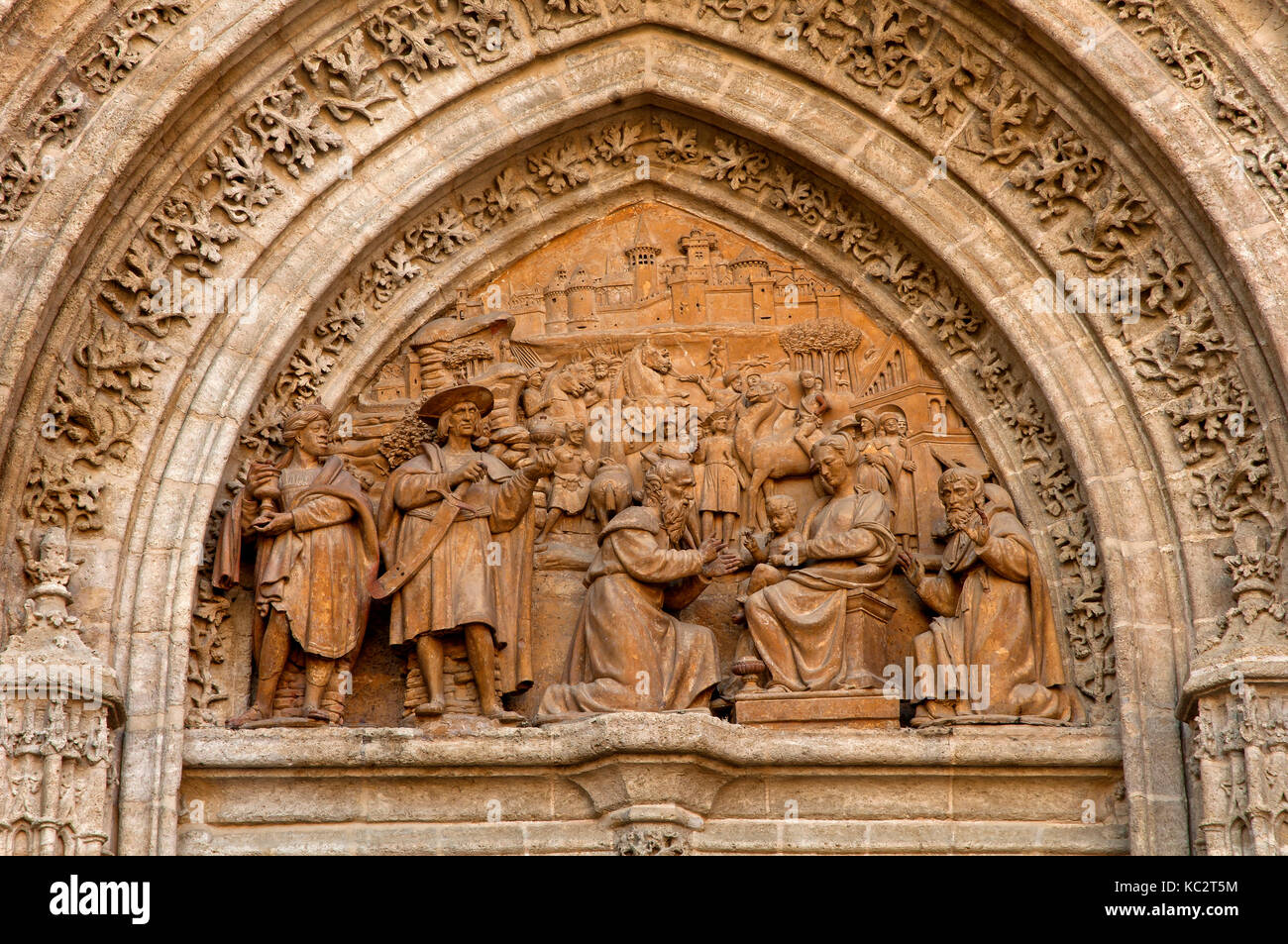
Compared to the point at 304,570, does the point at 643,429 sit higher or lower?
higher

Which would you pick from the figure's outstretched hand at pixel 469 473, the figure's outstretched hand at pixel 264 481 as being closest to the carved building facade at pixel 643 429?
the figure's outstretched hand at pixel 264 481

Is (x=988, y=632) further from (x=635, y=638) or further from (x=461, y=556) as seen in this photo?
(x=461, y=556)

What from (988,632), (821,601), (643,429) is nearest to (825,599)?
(821,601)

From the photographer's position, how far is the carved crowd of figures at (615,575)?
36.9 feet

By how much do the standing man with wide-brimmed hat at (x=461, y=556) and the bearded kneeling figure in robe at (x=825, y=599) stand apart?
1.23 metres

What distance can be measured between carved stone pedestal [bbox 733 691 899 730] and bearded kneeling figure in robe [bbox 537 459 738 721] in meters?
0.27

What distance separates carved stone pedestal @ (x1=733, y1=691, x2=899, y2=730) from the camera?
11164 mm

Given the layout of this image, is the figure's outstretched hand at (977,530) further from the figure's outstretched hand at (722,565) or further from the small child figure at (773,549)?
the figure's outstretched hand at (722,565)

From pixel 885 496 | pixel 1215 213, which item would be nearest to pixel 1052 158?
pixel 1215 213

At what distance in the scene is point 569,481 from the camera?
1190 centimetres

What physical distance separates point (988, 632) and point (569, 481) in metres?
2.31

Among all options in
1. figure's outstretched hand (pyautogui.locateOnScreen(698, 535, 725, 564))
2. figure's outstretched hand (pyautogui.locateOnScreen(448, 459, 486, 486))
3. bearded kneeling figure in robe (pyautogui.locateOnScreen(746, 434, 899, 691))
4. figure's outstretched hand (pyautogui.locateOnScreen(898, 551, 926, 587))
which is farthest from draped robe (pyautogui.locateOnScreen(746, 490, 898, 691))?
figure's outstretched hand (pyautogui.locateOnScreen(448, 459, 486, 486))

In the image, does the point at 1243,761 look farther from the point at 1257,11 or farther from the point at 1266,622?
the point at 1257,11

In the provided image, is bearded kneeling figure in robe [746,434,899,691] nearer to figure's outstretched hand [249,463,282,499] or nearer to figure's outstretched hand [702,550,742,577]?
figure's outstretched hand [702,550,742,577]
